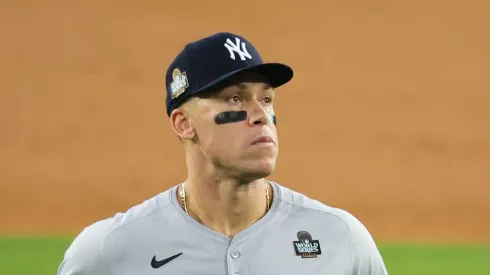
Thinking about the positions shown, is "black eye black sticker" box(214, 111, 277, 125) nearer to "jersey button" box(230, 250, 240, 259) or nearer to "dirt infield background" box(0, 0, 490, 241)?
"jersey button" box(230, 250, 240, 259)

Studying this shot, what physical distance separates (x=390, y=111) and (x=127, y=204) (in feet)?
12.2

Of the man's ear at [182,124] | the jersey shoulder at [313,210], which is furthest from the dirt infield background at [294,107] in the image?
the man's ear at [182,124]

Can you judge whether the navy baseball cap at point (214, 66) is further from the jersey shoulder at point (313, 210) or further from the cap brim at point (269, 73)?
the jersey shoulder at point (313, 210)

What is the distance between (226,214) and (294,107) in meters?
8.03

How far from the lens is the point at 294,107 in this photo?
11.1 m

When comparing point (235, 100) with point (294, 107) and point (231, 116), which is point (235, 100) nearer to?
point (231, 116)

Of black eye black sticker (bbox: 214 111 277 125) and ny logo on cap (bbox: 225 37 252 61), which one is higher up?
ny logo on cap (bbox: 225 37 252 61)

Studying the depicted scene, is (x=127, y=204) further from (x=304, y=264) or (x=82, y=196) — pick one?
(x=304, y=264)

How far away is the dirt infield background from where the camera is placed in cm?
1058

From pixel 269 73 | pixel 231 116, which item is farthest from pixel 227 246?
pixel 269 73

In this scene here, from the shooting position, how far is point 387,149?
10.9 meters

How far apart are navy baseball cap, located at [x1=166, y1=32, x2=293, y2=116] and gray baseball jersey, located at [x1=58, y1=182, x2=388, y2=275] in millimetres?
472

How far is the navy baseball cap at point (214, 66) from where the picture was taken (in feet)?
9.98

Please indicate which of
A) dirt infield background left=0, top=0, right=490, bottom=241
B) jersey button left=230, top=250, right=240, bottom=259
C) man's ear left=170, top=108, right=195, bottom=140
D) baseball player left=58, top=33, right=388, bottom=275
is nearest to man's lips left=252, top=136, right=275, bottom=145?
baseball player left=58, top=33, right=388, bottom=275
